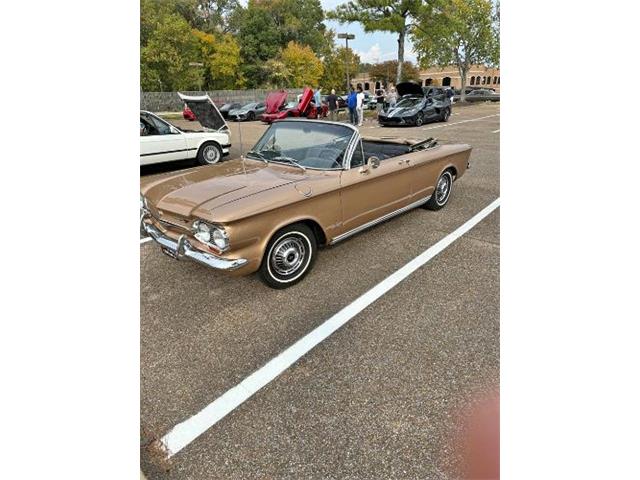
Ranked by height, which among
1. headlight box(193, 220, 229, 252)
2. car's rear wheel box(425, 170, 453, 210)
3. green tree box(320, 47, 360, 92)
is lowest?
headlight box(193, 220, 229, 252)

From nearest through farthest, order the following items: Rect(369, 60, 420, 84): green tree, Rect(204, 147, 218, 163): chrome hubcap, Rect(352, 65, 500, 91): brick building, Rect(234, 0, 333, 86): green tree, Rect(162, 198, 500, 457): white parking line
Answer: Rect(162, 198, 500, 457): white parking line
Rect(204, 147, 218, 163): chrome hubcap
Rect(234, 0, 333, 86): green tree
Rect(369, 60, 420, 84): green tree
Rect(352, 65, 500, 91): brick building

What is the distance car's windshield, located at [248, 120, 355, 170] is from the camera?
4.06 metres

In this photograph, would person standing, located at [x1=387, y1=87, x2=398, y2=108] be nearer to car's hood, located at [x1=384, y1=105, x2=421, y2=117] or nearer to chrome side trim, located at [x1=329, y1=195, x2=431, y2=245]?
car's hood, located at [x1=384, y1=105, x2=421, y2=117]

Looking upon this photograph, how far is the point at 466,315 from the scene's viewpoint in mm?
3178

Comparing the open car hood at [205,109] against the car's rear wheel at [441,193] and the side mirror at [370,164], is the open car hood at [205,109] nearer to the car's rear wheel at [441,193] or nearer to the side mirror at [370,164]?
the side mirror at [370,164]

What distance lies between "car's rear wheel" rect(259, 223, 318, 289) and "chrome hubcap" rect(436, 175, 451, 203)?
2.72m

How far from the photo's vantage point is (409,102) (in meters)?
18.0

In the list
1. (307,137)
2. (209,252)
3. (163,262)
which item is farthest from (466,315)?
(163,262)

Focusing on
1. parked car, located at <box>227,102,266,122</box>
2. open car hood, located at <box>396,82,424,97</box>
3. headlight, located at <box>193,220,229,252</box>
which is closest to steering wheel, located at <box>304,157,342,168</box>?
headlight, located at <box>193,220,229,252</box>

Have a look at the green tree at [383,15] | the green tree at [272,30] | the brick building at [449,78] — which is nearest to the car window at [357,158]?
the green tree at [383,15]

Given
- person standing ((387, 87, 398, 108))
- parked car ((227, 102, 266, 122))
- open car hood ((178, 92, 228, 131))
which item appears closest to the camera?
open car hood ((178, 92, 228, 131))

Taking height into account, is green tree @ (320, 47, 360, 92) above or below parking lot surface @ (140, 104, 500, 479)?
above

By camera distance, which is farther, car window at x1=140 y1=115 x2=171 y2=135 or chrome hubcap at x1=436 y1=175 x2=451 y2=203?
car window at x1=140 y1=115 x2=171 y2=135

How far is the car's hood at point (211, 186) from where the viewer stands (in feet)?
10.6
